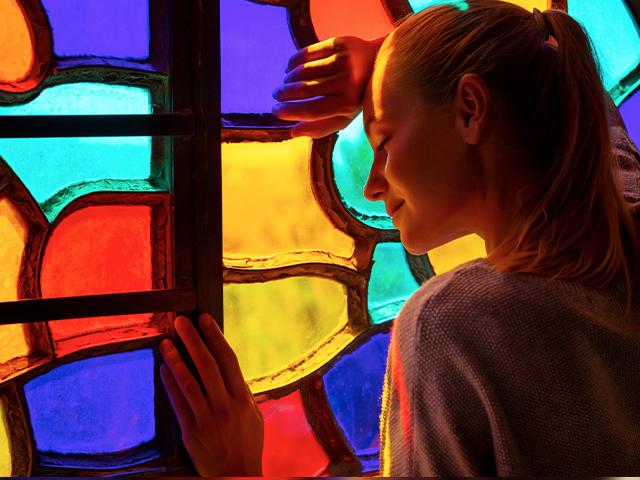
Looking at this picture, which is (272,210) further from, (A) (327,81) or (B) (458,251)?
(B) (458,251)

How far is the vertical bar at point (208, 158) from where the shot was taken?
3.46 feet

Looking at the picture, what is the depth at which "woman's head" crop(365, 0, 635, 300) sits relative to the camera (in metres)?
0.83

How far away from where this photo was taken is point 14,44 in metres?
1.03

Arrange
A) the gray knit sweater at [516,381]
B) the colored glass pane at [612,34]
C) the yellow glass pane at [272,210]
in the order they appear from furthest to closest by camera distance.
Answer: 1. the colored glass pane at [612,34]
2. the yellow glass pane at [272,210]
3. the gray knit sweater at [516,381]

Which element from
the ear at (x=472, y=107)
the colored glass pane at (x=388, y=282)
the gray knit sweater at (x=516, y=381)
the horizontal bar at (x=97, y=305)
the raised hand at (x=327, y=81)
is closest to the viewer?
the gray knit sweater at (x=516, y=381)

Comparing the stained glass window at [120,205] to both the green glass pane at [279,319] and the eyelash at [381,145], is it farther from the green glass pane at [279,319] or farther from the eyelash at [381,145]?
the eyelash at [381,145]

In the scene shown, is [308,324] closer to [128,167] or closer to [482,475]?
[128,167]

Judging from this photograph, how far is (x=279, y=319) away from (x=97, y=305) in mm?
329

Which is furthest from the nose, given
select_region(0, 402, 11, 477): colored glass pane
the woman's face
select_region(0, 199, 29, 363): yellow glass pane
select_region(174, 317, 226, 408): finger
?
select_region(0, 402, 11, 477): colored glass pane

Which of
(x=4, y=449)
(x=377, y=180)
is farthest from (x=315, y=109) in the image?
(x=4, y=449)

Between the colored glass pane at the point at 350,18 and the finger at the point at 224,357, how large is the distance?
509 mm

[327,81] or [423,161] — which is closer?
[423,161]

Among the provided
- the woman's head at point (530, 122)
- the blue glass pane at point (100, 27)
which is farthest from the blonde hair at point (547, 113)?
the blue glass pane at point (100, 27)

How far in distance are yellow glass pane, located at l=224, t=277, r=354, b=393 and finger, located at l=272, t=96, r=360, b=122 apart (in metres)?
0.28
